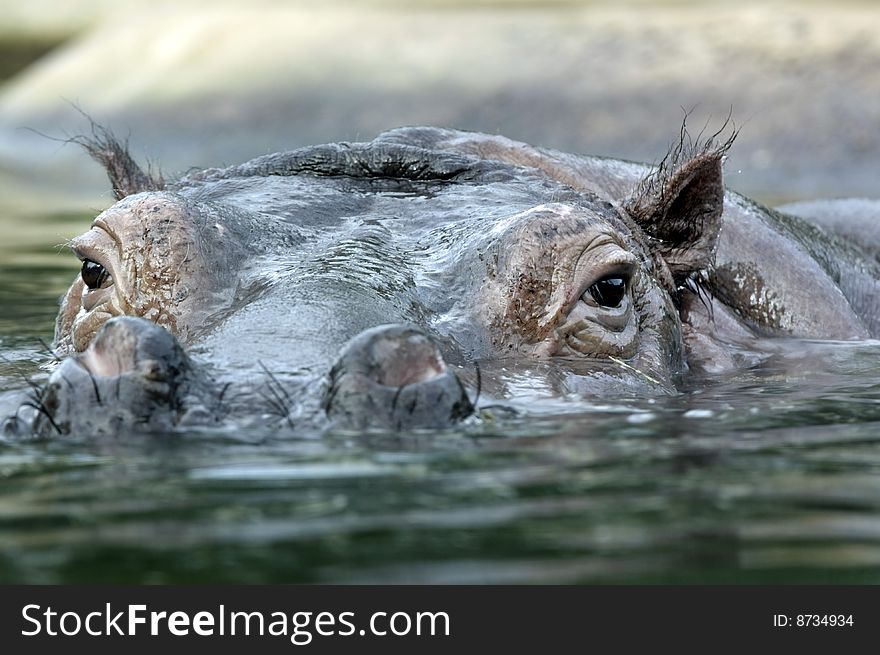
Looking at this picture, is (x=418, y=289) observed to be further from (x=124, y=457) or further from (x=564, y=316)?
(x=124, y=457)

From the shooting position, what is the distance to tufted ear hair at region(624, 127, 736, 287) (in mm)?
6797

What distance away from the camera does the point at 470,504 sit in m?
4.00

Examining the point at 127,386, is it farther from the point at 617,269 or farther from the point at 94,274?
the point at 617,269

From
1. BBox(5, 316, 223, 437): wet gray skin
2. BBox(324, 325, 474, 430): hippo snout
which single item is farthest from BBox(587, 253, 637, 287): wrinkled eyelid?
BBox(5, 316, 223, 437): wet gray skin

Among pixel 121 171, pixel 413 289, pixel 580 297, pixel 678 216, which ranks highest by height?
pixel 121 171

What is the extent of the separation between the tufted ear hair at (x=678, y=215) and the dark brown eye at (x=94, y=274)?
7.59ft

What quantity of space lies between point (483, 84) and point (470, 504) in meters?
15.7

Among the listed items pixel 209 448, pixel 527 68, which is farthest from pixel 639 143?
pixel 209 448

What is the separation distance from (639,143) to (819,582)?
46.8 ft

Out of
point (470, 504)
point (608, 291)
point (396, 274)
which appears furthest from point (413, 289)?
point (470, 504)

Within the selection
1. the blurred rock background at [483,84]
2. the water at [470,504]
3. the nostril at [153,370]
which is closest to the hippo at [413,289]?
the nostril at [153,370]

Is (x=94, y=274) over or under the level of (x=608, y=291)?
over

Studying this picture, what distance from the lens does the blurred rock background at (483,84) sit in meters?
17.3

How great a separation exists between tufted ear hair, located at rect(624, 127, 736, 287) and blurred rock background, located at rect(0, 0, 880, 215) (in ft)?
29.8
